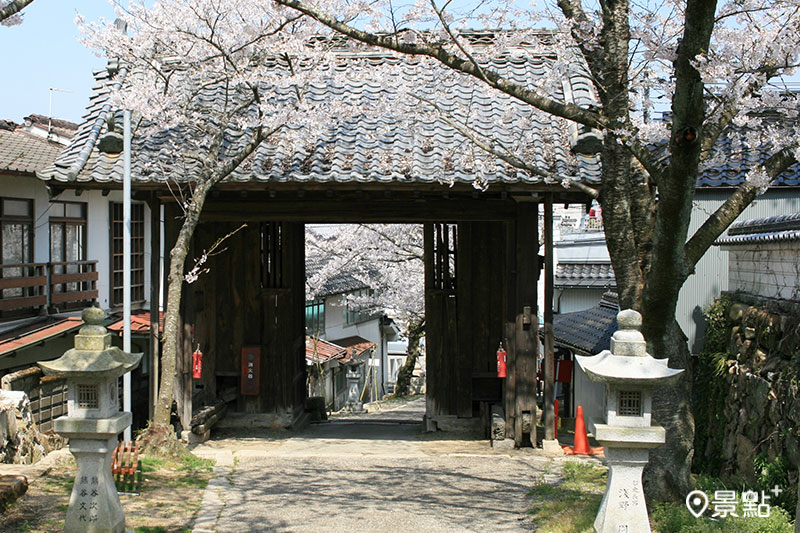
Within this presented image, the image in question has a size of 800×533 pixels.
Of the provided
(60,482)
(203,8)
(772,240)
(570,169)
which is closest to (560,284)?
(570,169)

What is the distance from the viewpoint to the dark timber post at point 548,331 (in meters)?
11.5

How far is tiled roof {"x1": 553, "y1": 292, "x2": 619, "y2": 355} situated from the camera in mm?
14481

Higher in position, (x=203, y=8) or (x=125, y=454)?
(x=203, y=8)

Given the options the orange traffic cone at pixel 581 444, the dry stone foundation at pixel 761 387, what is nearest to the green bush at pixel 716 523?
the dry stone foundation at pixel 761 387

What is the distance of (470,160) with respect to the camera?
1109cm

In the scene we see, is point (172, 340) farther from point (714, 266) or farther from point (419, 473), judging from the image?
point (714, 266)

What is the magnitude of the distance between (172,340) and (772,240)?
806 cm

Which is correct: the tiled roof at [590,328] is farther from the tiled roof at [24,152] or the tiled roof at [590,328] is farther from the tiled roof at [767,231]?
the tiled roof at [24,152]

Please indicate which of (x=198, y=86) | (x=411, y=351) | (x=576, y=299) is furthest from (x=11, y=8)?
(x=411, y=351)

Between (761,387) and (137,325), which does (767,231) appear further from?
(137,325)

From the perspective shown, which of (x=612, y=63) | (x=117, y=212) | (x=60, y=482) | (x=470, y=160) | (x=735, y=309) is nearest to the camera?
(x=612, y=63)

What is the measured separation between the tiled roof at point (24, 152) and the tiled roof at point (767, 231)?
1314 centimetres

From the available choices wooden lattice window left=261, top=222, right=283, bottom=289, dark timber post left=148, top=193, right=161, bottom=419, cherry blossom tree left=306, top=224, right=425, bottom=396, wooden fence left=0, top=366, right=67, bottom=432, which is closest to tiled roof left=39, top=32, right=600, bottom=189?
dark timber post left=148, top=193, right=161, bottom=419

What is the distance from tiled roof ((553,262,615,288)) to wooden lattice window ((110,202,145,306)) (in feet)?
38.8
